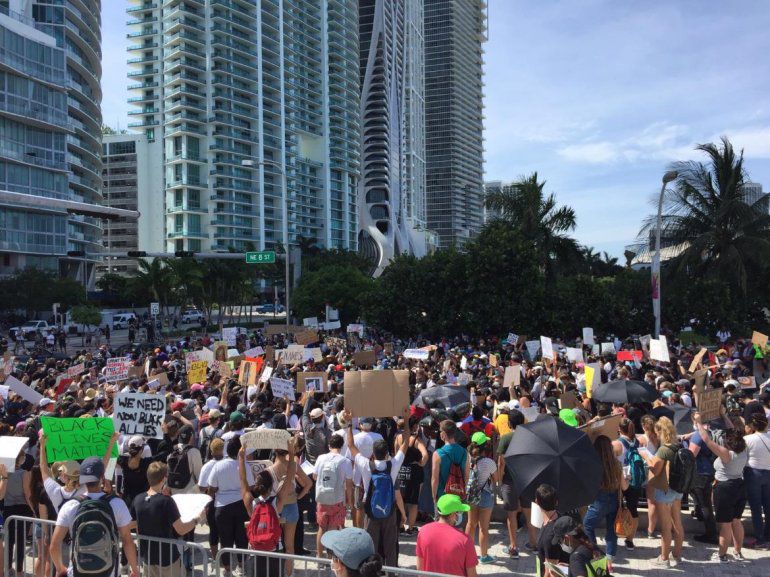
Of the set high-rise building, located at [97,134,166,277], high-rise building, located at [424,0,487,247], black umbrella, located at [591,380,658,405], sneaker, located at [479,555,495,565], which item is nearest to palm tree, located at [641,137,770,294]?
black umbrella, located at [591,380,658,405]

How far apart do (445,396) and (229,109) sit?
103 meters

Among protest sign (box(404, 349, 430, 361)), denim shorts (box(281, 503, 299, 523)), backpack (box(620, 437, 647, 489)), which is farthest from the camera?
protest sign (box(404, 349, 430, 361))

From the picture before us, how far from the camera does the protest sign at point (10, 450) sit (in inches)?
256

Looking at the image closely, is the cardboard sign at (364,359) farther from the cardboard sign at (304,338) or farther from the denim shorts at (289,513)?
the denim shorts at (289,513)

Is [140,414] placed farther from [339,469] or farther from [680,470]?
[680,470]

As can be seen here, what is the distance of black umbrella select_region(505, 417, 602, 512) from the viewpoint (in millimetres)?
5945

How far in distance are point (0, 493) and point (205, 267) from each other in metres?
51.7

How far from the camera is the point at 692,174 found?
2958 centimetres

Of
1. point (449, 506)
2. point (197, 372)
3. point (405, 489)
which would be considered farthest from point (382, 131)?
point (449, 506)

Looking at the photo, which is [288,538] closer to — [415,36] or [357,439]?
[357,439]

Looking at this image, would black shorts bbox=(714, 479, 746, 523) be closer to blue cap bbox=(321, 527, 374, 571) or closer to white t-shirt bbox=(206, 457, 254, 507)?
white t-shirt bbox=(206, 457, 254, 507)

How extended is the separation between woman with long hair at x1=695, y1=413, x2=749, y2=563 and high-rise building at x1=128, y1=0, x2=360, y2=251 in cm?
9404

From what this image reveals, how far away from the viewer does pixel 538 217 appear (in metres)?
33.2

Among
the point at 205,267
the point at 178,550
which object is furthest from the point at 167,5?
the point at 178,550
